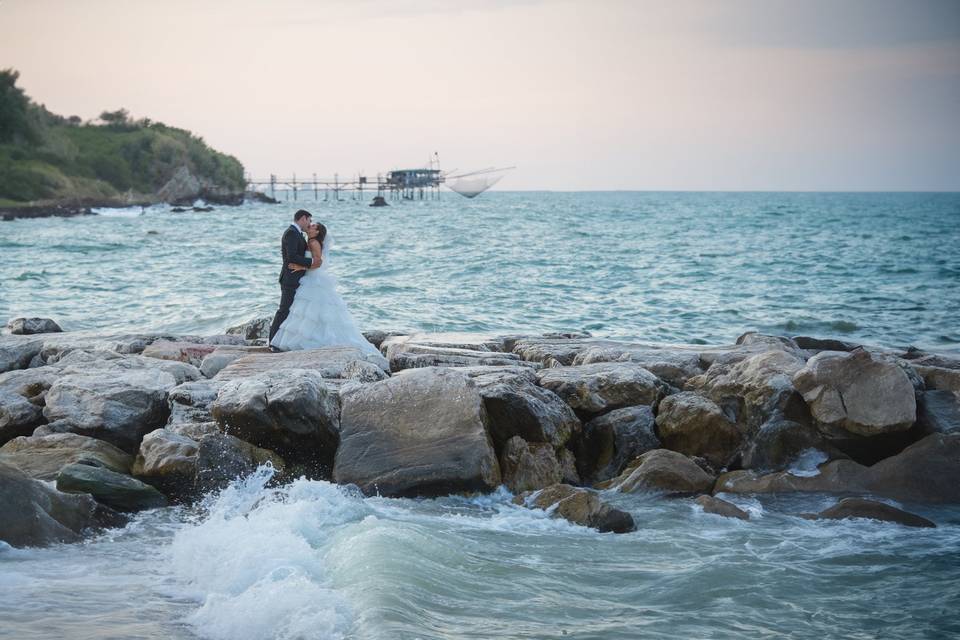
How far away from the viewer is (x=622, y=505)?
762 cm

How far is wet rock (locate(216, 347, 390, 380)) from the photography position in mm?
9266

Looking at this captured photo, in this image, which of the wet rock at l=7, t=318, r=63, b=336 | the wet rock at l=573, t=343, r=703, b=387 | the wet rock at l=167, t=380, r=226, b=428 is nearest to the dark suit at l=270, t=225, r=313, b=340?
the wet rock at l=167, t=380, r=226, b=428

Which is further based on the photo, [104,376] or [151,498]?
[104,376]

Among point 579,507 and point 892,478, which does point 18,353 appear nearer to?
point 579,507

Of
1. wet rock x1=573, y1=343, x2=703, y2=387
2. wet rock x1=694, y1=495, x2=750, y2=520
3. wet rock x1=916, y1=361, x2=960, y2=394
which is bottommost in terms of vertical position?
wet rock x1=694, y1=495, x2=750, y2=520

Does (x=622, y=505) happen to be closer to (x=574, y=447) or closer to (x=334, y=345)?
(x=574, y=447)

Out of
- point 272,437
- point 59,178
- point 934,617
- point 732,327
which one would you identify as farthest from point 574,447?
point 59,178

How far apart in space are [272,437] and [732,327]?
12026 mm

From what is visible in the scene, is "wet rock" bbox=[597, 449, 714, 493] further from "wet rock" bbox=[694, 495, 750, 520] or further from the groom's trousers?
the groom's trousers

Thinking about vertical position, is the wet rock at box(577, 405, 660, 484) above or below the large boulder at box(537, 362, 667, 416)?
below

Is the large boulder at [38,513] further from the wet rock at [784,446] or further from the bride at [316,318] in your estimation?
the wet rock at [784,446]

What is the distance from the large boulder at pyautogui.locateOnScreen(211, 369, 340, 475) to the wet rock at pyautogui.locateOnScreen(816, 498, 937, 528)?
13.9 feet

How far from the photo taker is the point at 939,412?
330 inches

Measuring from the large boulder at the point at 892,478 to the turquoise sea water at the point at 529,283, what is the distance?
8.10 metres
